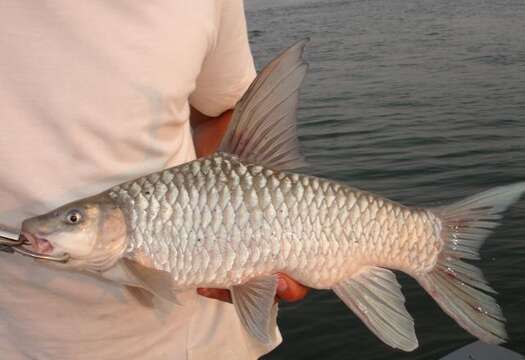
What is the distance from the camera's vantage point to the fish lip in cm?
156

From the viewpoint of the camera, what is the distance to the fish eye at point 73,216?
5.26 ft

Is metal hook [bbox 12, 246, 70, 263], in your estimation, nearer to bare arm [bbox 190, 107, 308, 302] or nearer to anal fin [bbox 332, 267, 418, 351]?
anal fin [bbox 332, 267, 418, 351]

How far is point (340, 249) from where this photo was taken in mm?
1772

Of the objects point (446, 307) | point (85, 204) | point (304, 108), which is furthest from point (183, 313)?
point (304, 108)

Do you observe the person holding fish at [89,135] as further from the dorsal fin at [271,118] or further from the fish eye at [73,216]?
the dorsal fin at [271,118]

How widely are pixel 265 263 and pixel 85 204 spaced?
46 centimetres

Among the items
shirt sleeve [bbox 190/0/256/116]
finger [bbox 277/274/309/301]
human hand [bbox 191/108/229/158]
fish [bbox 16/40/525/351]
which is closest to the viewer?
fish [bbox 16/40/525/351]

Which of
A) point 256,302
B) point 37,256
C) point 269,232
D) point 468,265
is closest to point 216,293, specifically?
point 256,302

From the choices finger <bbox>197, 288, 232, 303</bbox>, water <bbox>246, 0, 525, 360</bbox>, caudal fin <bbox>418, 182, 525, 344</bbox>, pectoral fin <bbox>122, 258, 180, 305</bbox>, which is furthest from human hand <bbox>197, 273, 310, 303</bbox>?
water <bbox>246, 0, 525, 360</bbox>

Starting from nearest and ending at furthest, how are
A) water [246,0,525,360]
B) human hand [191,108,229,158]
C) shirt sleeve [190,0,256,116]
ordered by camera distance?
shirt sleeve [190,0,256,116] < human hand [191,108,229,158] < water [246,0,525,360]

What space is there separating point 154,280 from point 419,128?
813 centimetres

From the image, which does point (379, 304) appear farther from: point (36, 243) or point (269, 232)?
point (36, 243)

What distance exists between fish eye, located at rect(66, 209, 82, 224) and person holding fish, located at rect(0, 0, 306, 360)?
0.21 feet

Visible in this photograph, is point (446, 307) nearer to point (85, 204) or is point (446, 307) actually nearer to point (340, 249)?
point (340, 249)
